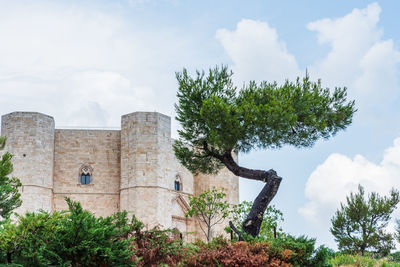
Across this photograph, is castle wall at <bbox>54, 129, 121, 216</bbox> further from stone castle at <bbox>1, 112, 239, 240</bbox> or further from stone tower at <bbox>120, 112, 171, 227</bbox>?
stone tower at <bbox>120, 112, 171, 227</bbox>

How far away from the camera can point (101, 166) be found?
30734 mm

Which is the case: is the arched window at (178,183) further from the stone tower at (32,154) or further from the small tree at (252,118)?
the small tree at (252,118)

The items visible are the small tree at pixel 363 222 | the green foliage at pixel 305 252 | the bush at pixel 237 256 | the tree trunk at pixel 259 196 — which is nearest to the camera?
the bush at pixel 237 256

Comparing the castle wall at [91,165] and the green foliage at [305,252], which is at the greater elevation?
the castle wall at [91,165]

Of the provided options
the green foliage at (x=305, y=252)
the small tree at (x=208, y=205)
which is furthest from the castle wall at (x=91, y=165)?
the green foliage at (x=305, y=252)

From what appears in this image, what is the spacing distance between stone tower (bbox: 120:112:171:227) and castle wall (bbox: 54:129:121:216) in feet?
3.51

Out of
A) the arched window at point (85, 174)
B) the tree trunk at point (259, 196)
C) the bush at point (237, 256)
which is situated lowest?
the bush at point (237, 256)

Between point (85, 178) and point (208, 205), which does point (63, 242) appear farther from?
point (85, 178)

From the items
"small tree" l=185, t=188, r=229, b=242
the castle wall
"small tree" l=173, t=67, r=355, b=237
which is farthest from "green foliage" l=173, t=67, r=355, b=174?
the castle wall

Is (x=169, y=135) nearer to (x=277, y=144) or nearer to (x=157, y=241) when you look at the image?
(x=277, y=144)

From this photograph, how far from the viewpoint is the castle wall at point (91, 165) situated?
30.1m

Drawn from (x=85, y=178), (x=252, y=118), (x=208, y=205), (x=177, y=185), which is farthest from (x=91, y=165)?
(x=252, y=118)

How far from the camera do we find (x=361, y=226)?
2767 centimetres

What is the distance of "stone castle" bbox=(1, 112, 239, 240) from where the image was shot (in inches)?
1131
